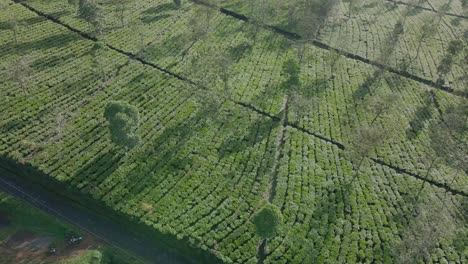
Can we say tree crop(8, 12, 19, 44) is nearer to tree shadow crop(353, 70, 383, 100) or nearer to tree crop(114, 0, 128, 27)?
tree crop(114, 0, 128, 27)

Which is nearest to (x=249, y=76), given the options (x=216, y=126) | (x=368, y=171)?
(x=216, y=126)

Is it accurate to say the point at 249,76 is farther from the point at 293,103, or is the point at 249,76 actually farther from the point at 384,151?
the point at 384,151

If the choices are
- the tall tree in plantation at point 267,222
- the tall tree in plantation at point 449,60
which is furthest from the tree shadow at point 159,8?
the tall tree in plantation at point 267,222

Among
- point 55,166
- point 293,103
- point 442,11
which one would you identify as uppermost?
point 442,11

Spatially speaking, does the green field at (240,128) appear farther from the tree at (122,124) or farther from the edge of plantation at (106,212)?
the tree at (122,124)

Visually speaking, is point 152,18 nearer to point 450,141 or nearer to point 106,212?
point 106,212

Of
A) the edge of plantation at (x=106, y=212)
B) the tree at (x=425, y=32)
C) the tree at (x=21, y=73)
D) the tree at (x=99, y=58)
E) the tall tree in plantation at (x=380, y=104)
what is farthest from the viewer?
the tree at (x=425, y=32)

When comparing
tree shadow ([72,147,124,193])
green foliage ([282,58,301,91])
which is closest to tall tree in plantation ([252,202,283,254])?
tree shadow ([72,147,124,193])
